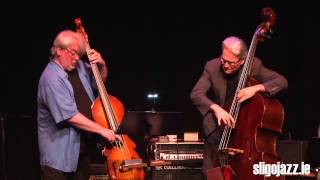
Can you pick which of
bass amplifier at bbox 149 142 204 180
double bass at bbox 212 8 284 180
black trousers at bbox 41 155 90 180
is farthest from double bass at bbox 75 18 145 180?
bass amplifier at bbox 149 142 204 180

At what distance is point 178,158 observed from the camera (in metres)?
5.05

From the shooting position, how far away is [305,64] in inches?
238

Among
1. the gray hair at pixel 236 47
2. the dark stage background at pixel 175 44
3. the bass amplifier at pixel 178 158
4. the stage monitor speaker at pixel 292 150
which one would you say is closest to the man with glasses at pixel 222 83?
the gray hair at pixel 236 47

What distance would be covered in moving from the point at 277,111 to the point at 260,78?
0.41 meters

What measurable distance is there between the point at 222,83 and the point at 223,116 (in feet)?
1.40

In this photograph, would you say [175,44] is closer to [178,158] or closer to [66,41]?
[178,158]

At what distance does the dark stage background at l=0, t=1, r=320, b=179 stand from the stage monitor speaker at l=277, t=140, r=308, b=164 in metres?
0.60

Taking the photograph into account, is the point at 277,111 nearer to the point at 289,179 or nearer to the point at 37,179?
the point at 289,179

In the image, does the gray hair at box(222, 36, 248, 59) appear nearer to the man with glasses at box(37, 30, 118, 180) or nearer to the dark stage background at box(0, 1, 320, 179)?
the man with glasses at box(37, 30, 118, 180)

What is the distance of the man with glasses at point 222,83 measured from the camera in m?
3.81

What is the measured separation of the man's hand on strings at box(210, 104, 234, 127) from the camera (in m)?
3.59

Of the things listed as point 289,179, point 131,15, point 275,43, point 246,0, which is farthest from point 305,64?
point 131,15

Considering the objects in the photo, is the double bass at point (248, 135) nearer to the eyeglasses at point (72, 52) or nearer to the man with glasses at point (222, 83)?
the man with glasses at point (222, 83)

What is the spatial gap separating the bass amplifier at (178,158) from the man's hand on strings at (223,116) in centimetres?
142
